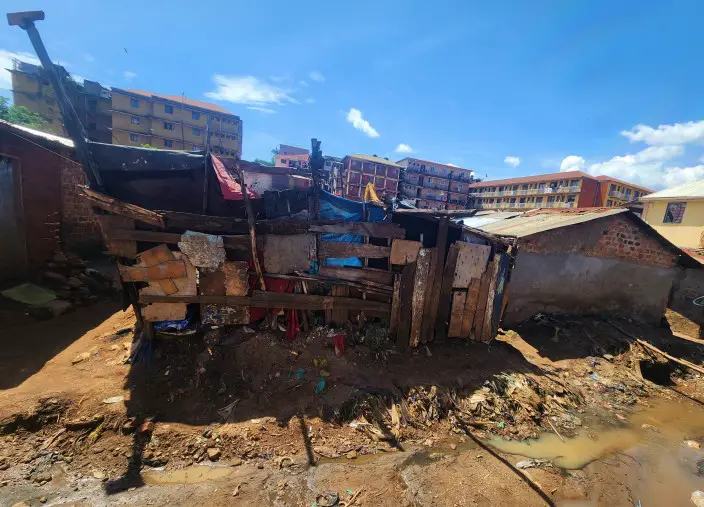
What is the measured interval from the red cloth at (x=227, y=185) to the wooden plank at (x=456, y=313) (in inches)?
211

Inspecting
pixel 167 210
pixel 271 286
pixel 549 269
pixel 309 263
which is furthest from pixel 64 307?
pixel 549 269

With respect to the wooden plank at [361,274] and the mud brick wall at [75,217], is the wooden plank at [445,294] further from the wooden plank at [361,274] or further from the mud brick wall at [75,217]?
the mud brick wall at [75,217]

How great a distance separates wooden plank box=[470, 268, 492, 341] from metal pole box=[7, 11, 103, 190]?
873cm

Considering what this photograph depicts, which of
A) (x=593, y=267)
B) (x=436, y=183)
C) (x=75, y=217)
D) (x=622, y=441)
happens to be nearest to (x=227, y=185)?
(x=75, y=217)

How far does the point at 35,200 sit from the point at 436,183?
65744 mm

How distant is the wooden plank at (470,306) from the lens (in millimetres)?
7504

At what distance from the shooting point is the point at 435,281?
23.2 feet

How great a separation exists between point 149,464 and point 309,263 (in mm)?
4048

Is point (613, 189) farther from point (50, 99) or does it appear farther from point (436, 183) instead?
point (50, 99)

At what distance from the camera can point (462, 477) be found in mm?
4285

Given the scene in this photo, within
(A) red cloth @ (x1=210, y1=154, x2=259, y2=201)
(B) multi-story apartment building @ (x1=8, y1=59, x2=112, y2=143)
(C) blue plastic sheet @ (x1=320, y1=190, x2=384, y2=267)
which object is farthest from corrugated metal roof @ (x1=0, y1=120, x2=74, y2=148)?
(B) multi-story apartment building @ (x1=8, y1=59, x2=112, y2=143)

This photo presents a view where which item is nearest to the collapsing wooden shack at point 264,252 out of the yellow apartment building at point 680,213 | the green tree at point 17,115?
the yellow apartment building at point 680,213

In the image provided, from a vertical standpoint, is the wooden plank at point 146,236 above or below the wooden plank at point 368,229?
below

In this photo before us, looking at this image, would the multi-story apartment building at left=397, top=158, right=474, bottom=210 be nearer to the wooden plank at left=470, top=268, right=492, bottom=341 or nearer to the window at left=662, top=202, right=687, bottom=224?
the window at left=662, top=202, right=687, bottom=224
